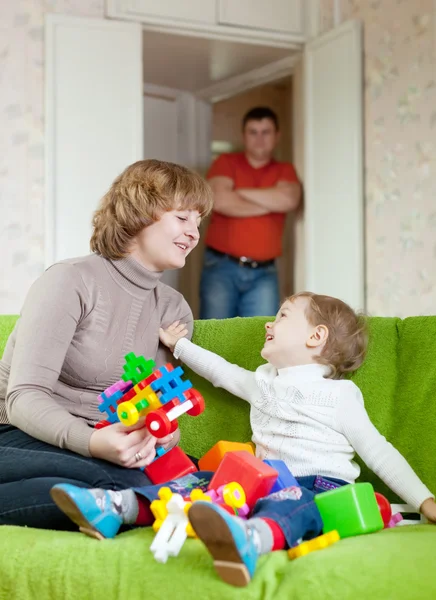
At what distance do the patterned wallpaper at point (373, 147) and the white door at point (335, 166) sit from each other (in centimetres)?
6

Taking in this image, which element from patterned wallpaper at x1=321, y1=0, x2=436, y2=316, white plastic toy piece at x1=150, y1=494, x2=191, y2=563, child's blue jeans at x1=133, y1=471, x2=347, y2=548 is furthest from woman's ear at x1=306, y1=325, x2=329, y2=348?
patterned wallpaper at x1=321, y1=0, x2=436, y2=316

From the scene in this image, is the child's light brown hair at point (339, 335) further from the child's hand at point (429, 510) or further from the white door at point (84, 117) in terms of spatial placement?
the white door at point (84, 117)

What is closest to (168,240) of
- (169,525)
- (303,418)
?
(303,418)

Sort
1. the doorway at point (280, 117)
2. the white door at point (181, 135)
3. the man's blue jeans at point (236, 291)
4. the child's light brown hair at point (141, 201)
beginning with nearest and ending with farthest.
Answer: the child's light brown hair at point (141, 201), the man's blue jeans at point (236, 291), the white door at point (181, 135), the doorway at point (280, 117)

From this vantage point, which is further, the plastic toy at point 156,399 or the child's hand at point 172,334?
the child's hand at point 172,334

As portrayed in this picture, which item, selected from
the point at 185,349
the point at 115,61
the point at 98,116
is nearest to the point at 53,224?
the point at 98,116

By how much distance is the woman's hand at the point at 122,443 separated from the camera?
1499 millimetres

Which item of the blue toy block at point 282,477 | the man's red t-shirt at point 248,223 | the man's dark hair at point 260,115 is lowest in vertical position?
the blue toy block at point 282,477

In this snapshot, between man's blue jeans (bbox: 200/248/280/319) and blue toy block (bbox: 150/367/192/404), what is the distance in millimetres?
2746

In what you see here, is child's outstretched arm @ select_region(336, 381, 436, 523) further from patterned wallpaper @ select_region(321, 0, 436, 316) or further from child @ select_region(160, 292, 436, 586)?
patterned wallpaper @ select_region(321, 0, 436, 316)

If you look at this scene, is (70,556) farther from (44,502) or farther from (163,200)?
(163,200)

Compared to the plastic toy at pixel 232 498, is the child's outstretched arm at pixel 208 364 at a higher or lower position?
higher

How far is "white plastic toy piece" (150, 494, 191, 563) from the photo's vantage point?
1.26 metres

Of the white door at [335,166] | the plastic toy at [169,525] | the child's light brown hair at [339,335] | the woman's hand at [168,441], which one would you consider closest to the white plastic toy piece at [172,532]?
the plastic toy at [169,525]
